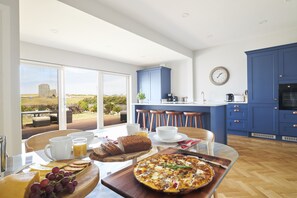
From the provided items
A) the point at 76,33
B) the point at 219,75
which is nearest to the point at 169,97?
the point at 219,75

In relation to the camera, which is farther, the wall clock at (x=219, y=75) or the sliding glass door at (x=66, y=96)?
the wall clock at (x=219, y=75)

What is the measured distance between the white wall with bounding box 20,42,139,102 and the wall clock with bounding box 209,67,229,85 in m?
3.00

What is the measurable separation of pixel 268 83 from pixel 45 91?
19.1 feet

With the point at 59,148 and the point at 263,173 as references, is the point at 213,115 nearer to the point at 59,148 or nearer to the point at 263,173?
the point at 263,173

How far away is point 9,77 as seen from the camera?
1.72m

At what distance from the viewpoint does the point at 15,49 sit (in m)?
1.76

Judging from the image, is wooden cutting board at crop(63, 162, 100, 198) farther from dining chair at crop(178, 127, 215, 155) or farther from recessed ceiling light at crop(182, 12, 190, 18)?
recessed ceiling light at crop(182, 12, 190, 18)

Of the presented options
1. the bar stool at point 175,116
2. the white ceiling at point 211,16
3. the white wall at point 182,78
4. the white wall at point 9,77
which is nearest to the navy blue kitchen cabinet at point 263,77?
the white ceiling at point 211,16

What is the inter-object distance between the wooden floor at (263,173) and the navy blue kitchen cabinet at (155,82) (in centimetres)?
314

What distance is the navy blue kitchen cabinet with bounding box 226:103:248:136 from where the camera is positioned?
13.5ft

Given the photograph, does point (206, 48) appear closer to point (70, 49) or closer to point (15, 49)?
point (70, 49)

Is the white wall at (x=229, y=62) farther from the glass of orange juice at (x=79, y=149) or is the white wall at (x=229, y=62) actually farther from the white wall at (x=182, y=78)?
the glass of orange juice at (x=79, y=149)

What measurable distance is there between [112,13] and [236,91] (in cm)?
403

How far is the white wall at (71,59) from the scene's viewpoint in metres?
3.71
